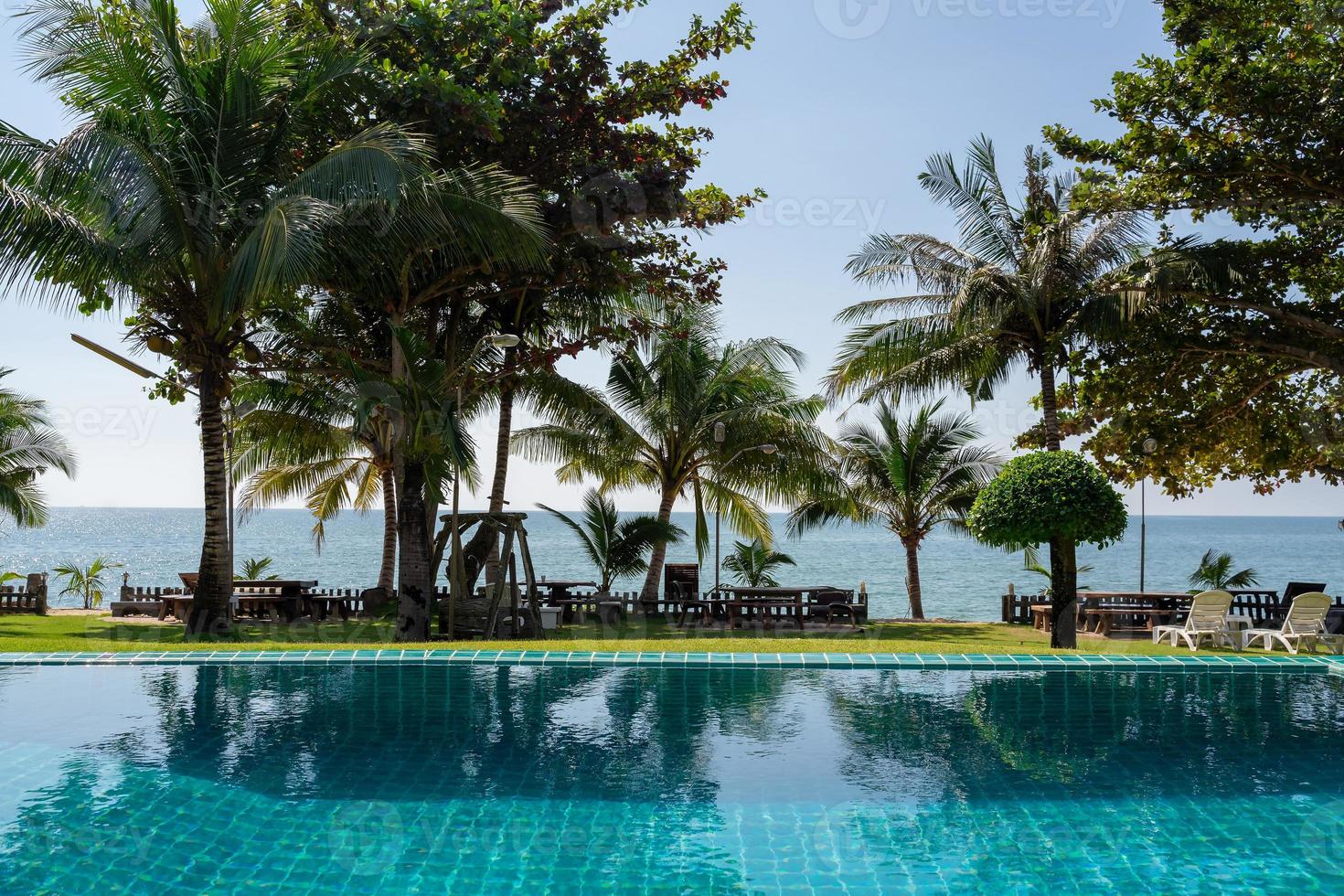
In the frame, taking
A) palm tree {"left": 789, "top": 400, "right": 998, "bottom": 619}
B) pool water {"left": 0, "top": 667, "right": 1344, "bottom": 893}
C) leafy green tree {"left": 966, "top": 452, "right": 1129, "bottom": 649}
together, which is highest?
palm tree {"left": 789, "top": 400, "right": 998, "bottom": 619}

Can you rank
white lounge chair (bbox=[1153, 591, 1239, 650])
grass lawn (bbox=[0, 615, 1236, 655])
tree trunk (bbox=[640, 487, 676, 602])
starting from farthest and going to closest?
1. tree trunk (bbox=[640, 487, 676, 602])
2. white lounge chair (bbox=[1153, 591, 1239, 650])
3. grass lawn (bbox=[0, 615, 1236, 655])

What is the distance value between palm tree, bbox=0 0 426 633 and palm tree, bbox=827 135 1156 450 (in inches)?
351

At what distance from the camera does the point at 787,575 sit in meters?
70.6

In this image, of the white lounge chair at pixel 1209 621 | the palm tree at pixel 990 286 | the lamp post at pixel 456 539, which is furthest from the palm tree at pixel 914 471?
the lamp post at pixel 456 539

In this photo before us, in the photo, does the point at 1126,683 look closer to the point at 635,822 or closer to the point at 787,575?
the point at 635,822

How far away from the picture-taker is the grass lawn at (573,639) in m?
11.7

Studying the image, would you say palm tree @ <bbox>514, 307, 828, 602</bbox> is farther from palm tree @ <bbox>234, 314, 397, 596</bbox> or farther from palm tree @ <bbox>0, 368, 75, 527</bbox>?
palm tree @ <bbox>0, 368, 75, 527</bbox>

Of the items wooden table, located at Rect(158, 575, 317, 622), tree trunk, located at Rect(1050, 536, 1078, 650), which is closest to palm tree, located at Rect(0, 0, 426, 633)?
wooden table, located at Rect(158, 575, 317, 622)

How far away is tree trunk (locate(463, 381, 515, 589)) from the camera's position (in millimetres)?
17609

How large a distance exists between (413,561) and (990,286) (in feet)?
32.5

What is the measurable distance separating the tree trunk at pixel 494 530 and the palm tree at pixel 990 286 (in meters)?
6.43

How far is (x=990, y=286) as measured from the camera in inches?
670

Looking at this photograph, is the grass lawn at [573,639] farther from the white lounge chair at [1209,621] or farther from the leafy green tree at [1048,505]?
the leafy green tree at [1048,505]

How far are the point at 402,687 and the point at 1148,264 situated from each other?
40.7ft
